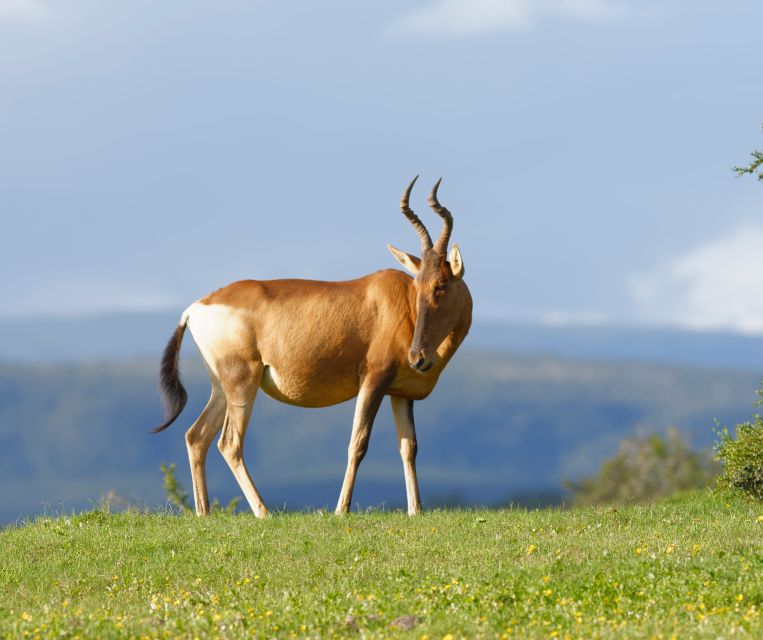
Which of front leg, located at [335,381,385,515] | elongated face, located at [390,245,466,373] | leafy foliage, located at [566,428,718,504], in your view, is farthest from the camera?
leafy foliage, located at [566,428,718,504]

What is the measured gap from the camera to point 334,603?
1281 centimetres

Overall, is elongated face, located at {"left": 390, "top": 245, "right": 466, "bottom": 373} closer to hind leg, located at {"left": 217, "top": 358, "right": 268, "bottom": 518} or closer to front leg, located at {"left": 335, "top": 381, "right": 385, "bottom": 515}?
front leg, located at {"left": 335, "top": 381, "right": 385, "bottom": 515}

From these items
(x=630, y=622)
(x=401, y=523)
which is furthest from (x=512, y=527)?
(x=630, y=622)

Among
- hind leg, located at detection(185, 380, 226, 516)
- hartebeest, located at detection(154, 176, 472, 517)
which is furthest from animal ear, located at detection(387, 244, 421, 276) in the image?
hind leg, located at detection(185, 380, 226, 516)

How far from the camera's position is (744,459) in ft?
68.4

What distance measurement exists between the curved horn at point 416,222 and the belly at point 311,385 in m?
2.14

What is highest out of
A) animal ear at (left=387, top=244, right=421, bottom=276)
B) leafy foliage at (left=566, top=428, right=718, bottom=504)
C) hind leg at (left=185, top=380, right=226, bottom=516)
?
leafy foliage at (left=566, top=428, right=718, bottom=504)

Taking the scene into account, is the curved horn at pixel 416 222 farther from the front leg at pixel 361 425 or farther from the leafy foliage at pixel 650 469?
the leafy foliage at pixel 650 469

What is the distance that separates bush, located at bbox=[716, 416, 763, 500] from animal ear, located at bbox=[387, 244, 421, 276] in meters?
5.96

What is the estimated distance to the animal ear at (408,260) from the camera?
19188mm

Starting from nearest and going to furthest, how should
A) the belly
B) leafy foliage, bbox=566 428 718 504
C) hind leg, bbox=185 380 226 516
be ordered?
the belly
hind leg, bbox=185 380 226 516
leafy foliage, bbox=566 428 718 504

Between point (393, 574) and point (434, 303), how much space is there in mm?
5253

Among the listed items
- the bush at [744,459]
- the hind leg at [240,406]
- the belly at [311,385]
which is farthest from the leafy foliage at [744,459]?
the hind leg at [240,406]

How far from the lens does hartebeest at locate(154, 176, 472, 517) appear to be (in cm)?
1873
